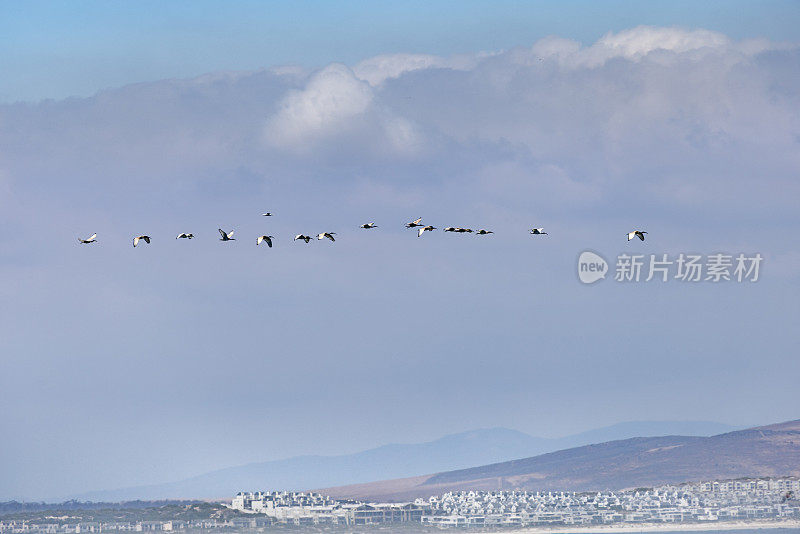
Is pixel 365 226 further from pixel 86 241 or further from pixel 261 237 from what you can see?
pixel 86 241

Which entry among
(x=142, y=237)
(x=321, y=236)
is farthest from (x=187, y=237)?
(x=321, y=236)

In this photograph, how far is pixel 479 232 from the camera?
91.6m

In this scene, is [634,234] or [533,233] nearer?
[634,234]

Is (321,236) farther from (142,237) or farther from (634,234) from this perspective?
(634,234)

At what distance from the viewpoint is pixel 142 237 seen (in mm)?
83812

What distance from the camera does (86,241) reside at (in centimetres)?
8631

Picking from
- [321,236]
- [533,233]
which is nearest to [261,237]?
[321,236]

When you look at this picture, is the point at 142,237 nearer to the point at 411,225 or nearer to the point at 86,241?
the point at 86,241

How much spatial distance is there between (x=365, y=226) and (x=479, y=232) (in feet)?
28.4

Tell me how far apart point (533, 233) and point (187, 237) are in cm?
2295

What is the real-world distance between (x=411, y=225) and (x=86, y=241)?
813 inches

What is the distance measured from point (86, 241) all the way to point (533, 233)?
2921cm

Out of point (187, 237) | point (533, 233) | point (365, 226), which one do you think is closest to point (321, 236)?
point (365, 226)

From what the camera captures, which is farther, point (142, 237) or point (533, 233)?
point (533, 233)
